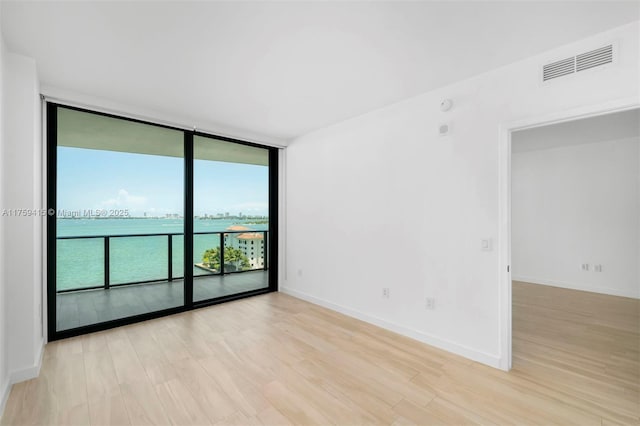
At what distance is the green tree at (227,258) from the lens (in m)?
5.68

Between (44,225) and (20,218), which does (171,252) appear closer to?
(44,225)

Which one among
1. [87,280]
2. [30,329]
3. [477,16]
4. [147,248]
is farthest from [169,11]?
[87,280]

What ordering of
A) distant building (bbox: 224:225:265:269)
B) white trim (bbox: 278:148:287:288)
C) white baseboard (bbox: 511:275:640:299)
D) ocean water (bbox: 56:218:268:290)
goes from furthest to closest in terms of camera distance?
distant building (bbox: 224:225:265:269) → white trim (bbox: 278:148:287:288) → white baseboard (bbox: 511:275:640:299) → ocean water (bbox: 56:218:268:290)

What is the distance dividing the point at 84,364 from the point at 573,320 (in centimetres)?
561

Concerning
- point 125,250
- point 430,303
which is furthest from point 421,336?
point 125,250

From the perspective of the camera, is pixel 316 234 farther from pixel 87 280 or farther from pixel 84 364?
pixel 87 280

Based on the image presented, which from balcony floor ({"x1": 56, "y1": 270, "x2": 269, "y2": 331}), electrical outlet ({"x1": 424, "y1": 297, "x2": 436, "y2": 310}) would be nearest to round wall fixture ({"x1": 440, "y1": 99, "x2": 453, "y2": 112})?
electrical outlet ({"x1": 424, "y1": 297, "x2": 436, "y2": 310})

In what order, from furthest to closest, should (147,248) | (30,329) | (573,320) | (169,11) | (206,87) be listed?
1. (147,248)
2. (573,320)
3. (206,87)
4. (30,329)
5. (169,11)

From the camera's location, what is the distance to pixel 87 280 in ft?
15.3

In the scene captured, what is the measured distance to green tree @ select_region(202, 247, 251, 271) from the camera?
18.6 feet

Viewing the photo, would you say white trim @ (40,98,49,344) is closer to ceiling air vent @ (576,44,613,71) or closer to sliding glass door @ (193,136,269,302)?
sliding glass door @ (193,136,269,302)

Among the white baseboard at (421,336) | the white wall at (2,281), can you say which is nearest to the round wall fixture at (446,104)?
the white baseboard at (421,336)

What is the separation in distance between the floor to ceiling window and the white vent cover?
154 inches

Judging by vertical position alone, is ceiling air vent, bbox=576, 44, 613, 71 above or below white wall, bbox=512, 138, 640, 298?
above
